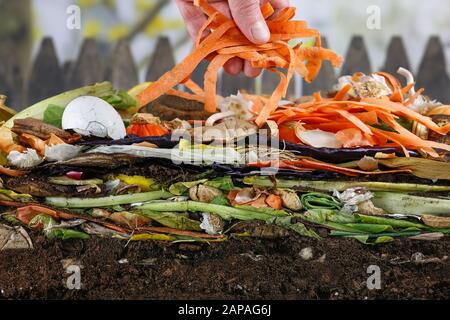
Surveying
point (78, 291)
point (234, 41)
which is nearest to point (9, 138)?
point (78, 291)

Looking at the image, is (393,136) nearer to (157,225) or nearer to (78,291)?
(157,225)

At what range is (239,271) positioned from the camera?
10.1 ft

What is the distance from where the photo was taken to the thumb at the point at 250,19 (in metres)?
3.27

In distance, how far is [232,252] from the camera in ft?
10.3

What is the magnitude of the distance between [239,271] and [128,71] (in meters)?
3.90

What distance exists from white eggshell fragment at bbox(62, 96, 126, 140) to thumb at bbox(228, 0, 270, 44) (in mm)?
654

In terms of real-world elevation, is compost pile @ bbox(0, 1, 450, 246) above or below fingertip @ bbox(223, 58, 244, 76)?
below

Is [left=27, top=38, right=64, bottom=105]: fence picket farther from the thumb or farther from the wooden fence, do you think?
the thumb

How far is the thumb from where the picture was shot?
3.27 metres
